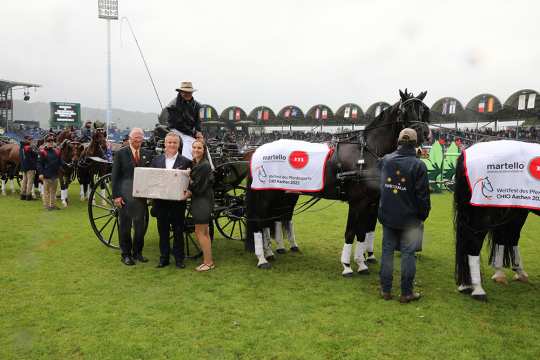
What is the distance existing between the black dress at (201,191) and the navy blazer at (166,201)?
15 centimetres

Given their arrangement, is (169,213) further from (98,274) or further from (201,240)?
(98,274)

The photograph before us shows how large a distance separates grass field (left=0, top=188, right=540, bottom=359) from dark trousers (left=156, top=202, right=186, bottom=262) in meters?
0.28

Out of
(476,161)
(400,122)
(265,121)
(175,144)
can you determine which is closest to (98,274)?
(175,144)

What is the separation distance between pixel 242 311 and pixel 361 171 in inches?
93.3

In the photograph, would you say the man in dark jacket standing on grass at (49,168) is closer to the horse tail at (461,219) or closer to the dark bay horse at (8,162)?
the dark bay horse at (8,162)

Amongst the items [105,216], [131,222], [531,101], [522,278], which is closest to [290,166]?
[131,222]

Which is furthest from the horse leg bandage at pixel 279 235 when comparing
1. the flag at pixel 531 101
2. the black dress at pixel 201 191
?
the flag at pixel 531 101

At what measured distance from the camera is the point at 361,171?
17.1 feet

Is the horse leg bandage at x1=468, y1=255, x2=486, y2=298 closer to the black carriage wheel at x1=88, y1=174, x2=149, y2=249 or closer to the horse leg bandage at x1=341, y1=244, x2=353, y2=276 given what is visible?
the horse leg bandage at x1=341, y1=244, x2=353, y2=276

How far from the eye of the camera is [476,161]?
4.51 meters

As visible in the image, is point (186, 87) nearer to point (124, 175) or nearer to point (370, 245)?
point (124, 175)

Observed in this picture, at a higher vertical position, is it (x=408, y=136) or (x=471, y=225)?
(x=408, y=136)

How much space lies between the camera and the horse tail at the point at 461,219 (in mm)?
4668

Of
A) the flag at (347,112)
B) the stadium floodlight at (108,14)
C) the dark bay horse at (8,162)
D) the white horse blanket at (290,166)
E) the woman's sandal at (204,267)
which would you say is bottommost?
the woman's sandal at (204,267)
